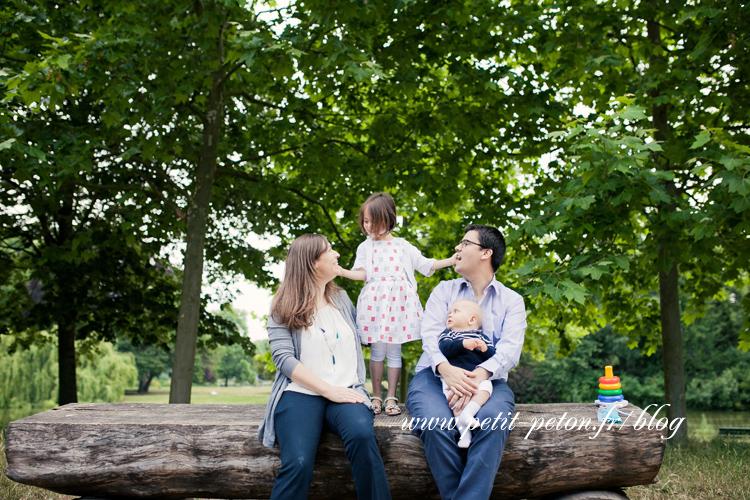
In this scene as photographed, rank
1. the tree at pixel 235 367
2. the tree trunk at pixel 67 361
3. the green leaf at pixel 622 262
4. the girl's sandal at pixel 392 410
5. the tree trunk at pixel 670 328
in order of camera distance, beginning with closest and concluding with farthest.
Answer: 1. the girl's sandal at pixel 392 410
2. the green leaf at pixel 622 262
3. the tree trunk at pixel 670 328
4. the tree trunk at pixel 67 361
5. the tree at pixel 235 367

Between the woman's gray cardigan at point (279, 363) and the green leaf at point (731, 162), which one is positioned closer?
the woman's gray cardigan at point (279, 363)

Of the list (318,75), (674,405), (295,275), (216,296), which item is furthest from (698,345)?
(295,275)

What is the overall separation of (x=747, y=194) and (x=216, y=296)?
333 inches

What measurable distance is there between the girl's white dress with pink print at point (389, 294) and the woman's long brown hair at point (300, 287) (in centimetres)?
58

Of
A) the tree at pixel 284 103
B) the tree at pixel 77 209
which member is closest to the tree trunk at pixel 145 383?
the tree at pixel 77 209

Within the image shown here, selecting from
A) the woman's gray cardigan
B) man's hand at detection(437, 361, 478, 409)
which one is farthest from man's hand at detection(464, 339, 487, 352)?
the woman's gray cardigan

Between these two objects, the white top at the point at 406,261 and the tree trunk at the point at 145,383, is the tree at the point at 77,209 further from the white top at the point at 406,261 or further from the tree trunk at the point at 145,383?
the tree trunk at the point at 145,383

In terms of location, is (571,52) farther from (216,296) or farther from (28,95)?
(216,296)

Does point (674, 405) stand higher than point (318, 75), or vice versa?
point (318, 75)

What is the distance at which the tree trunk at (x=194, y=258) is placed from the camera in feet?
20.8

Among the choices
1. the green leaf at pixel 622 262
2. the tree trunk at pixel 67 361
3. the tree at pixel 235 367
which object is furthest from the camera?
the tree at pixel 235 367

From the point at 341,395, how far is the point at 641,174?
312 cm

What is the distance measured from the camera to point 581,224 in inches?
191

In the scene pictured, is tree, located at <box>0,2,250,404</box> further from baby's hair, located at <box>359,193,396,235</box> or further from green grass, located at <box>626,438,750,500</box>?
green grass, located at <box>626,438,750,500</box>
